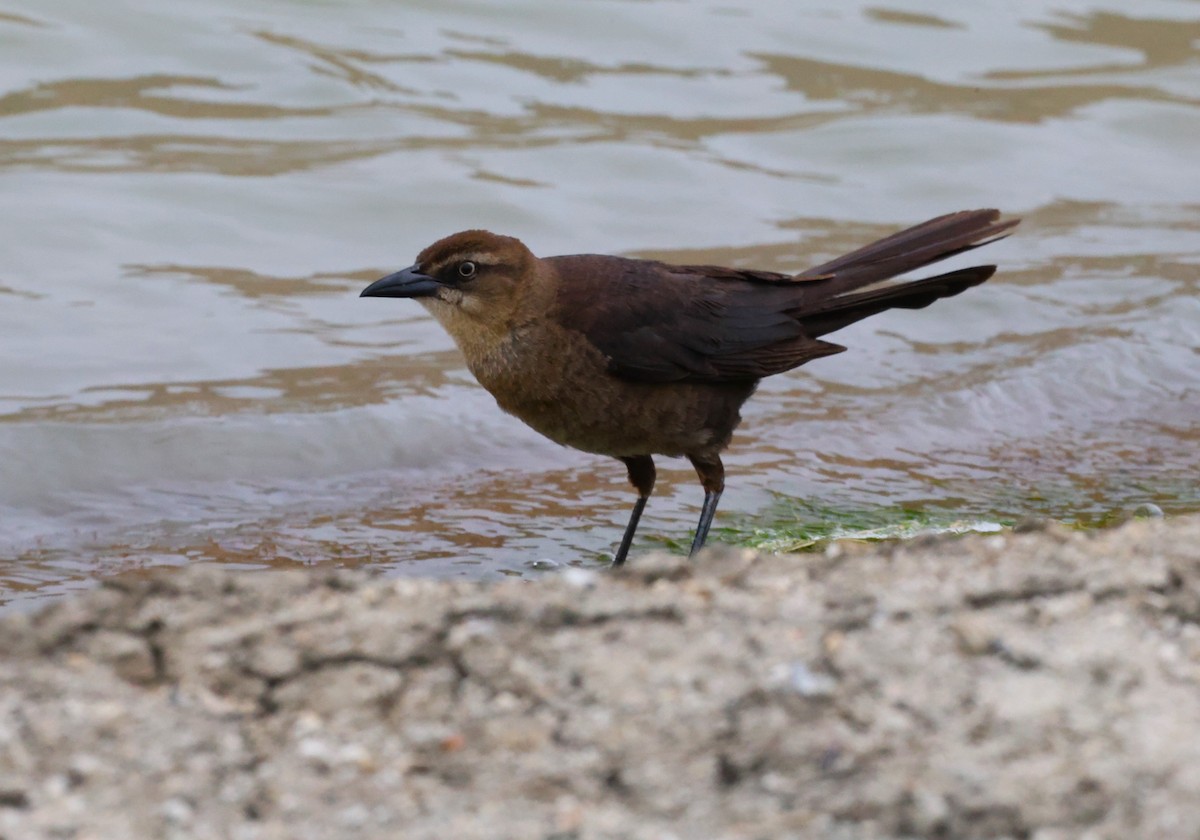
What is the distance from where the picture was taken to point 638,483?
18.9ft

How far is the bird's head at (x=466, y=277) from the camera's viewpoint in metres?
5.33

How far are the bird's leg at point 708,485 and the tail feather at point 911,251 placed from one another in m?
0.72

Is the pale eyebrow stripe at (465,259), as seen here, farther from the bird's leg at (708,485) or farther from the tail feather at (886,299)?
the tail feather at (886,299)

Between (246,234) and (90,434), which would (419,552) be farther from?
(246,234)

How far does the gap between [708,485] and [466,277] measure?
3.65ft

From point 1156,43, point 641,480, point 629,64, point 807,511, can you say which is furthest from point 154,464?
point 1156,43

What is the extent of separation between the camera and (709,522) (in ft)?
18.4

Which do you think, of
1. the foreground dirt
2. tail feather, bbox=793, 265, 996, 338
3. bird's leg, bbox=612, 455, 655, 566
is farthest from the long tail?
the foreground dirt

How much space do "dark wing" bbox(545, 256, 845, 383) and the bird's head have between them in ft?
0.58

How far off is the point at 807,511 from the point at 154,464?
8.75 ft

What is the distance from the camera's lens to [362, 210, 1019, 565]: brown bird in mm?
5258

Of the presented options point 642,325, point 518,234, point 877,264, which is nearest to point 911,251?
point 877,264

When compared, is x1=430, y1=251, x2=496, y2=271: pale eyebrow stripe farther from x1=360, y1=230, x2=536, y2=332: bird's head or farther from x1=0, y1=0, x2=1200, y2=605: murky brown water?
x1=0, y1=0, x2=1200, y2=605: murky brown water

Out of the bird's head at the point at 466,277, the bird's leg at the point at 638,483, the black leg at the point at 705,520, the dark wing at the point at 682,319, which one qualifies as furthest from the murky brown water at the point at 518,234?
the bird's head at the point at 466,277
